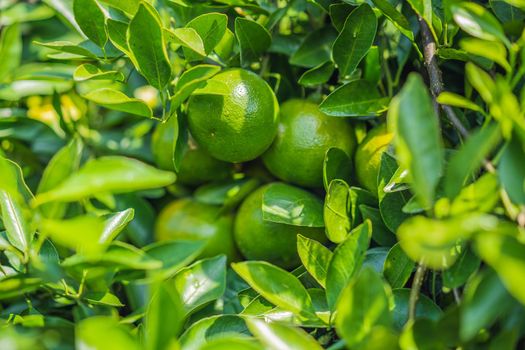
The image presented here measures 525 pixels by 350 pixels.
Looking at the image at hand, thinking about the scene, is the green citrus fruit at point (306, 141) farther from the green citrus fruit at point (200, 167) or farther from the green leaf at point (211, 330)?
the green leaf at point (211, 330)

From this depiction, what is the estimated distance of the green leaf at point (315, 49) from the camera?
3.38 ft

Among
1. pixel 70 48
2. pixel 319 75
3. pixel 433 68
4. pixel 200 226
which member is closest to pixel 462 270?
pixel 433 68

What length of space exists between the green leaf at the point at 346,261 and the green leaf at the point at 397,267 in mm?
93

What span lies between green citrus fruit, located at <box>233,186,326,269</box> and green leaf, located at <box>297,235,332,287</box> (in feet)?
0.53

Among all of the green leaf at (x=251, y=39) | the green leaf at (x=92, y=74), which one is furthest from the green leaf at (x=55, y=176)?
the green leaf at (x=251, y=39)

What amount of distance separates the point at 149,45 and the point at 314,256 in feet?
1.19

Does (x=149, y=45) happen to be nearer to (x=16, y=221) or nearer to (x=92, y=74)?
(x=92, y=74)

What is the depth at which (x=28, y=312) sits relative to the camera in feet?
2.76

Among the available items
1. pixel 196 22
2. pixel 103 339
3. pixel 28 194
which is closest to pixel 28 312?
pixel 28 194

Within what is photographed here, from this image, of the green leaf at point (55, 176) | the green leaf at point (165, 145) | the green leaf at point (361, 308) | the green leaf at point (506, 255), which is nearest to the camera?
the green leaf at point (506, 255)

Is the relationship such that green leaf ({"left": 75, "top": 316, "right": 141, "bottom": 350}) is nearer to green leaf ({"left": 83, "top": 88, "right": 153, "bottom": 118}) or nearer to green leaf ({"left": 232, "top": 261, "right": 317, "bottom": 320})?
green leaf ({"left": 232, "top": 261, "right": 317, "bottom": 320})

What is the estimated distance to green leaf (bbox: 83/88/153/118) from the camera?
0.78 meters

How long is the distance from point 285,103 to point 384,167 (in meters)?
0.28

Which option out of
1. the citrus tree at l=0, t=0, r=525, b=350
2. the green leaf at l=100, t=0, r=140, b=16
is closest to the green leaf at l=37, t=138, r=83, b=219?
the citrus tree at l=0, t=0, r=525, b=350
